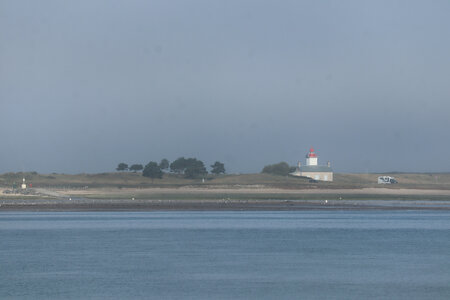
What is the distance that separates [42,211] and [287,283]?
57.3 m

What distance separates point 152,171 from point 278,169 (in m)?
28.2

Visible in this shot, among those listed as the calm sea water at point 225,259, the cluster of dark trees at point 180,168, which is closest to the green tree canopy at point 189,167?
the cluster of dark trees at point 180,168

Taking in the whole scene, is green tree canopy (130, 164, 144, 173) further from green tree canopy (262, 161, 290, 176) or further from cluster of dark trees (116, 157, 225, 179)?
green tree canopy (262, 161, 290, 176)

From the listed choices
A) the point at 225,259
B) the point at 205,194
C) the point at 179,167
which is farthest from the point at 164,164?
the point at 225,259

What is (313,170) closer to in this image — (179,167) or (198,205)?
(179,167)

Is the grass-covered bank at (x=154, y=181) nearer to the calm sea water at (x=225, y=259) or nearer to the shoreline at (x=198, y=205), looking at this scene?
the shoreline at (x=198, y=205)

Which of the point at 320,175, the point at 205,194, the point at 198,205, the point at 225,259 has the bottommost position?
the point at 225,259

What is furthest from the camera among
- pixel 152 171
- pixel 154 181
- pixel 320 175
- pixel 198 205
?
pixel 320 175

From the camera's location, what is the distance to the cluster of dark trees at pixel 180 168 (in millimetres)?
146375

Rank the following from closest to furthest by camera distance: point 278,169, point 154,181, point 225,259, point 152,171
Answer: point 225,259
point 154,181
point 152,171
point 278,169

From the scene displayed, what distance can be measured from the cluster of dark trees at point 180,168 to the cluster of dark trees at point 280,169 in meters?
10.4

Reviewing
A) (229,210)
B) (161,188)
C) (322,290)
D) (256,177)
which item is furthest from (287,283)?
(256,177)

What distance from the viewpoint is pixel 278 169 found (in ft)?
512

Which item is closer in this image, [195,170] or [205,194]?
[205,194]
